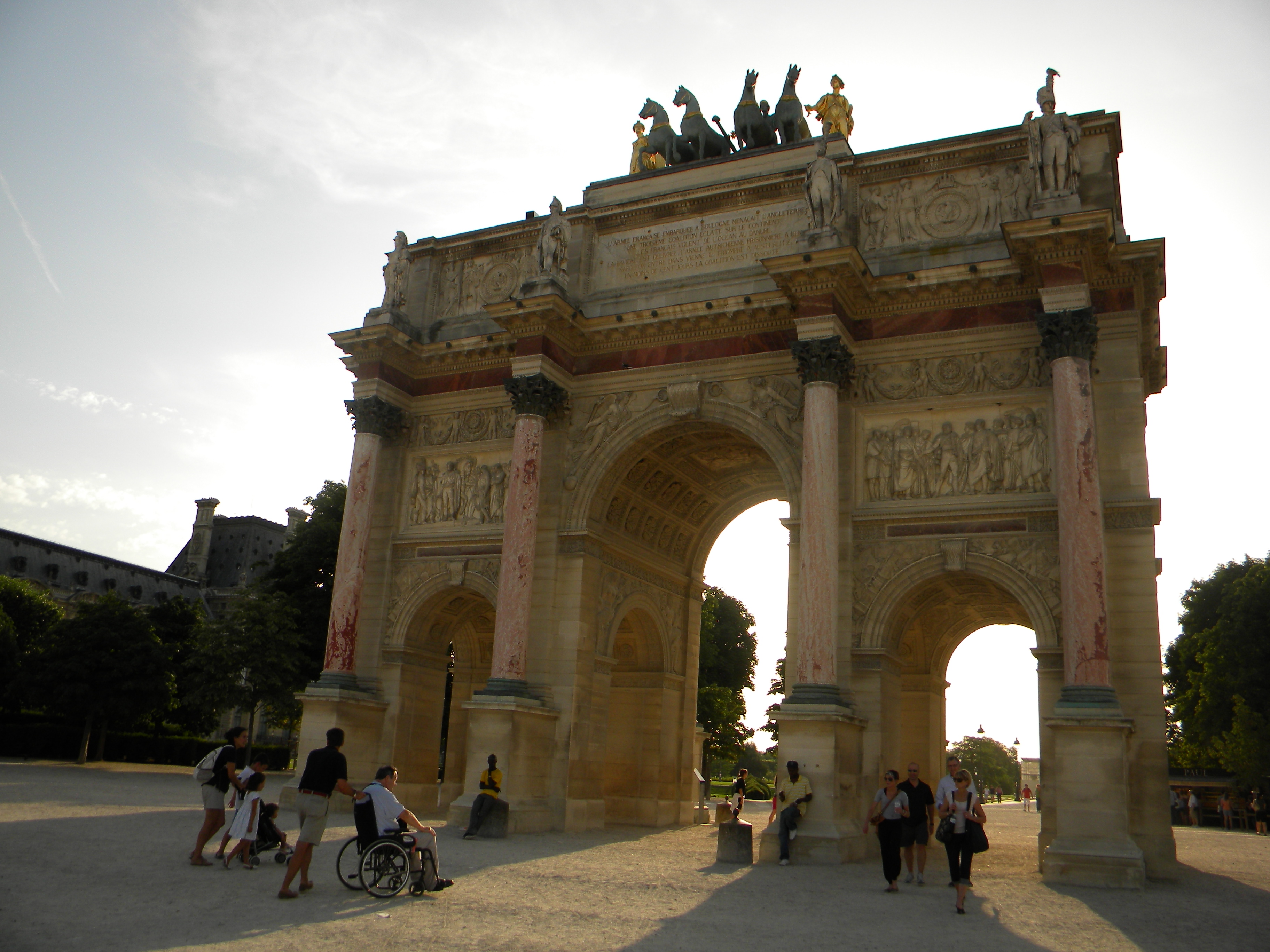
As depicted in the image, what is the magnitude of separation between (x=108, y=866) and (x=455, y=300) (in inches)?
710

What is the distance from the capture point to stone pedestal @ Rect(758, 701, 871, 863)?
1809cm

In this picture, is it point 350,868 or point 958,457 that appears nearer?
point 350,868

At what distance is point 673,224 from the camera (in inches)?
1006

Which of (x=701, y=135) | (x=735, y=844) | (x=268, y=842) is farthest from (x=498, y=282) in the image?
(x=268, y=842)

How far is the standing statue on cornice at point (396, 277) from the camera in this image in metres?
26.9

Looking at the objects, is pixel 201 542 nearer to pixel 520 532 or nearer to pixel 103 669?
pixel 103 669

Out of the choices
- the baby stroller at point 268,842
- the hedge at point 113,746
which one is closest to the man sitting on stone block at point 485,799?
the baby stroller at point 268,842

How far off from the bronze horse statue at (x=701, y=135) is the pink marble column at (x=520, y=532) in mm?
7711

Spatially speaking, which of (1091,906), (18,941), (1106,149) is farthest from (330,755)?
(1106,149)

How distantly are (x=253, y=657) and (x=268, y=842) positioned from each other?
84.7ft

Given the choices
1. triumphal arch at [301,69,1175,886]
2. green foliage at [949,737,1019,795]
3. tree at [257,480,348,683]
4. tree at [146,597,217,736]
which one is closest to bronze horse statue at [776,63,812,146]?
triumphal arch at [301,69,1175,886]

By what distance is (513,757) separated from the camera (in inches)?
839

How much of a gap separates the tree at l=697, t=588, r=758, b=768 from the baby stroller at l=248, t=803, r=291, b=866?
35.7 m

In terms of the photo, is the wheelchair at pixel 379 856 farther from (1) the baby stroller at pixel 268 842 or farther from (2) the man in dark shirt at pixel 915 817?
(2) the man in dark shirt at pixel 915 817
